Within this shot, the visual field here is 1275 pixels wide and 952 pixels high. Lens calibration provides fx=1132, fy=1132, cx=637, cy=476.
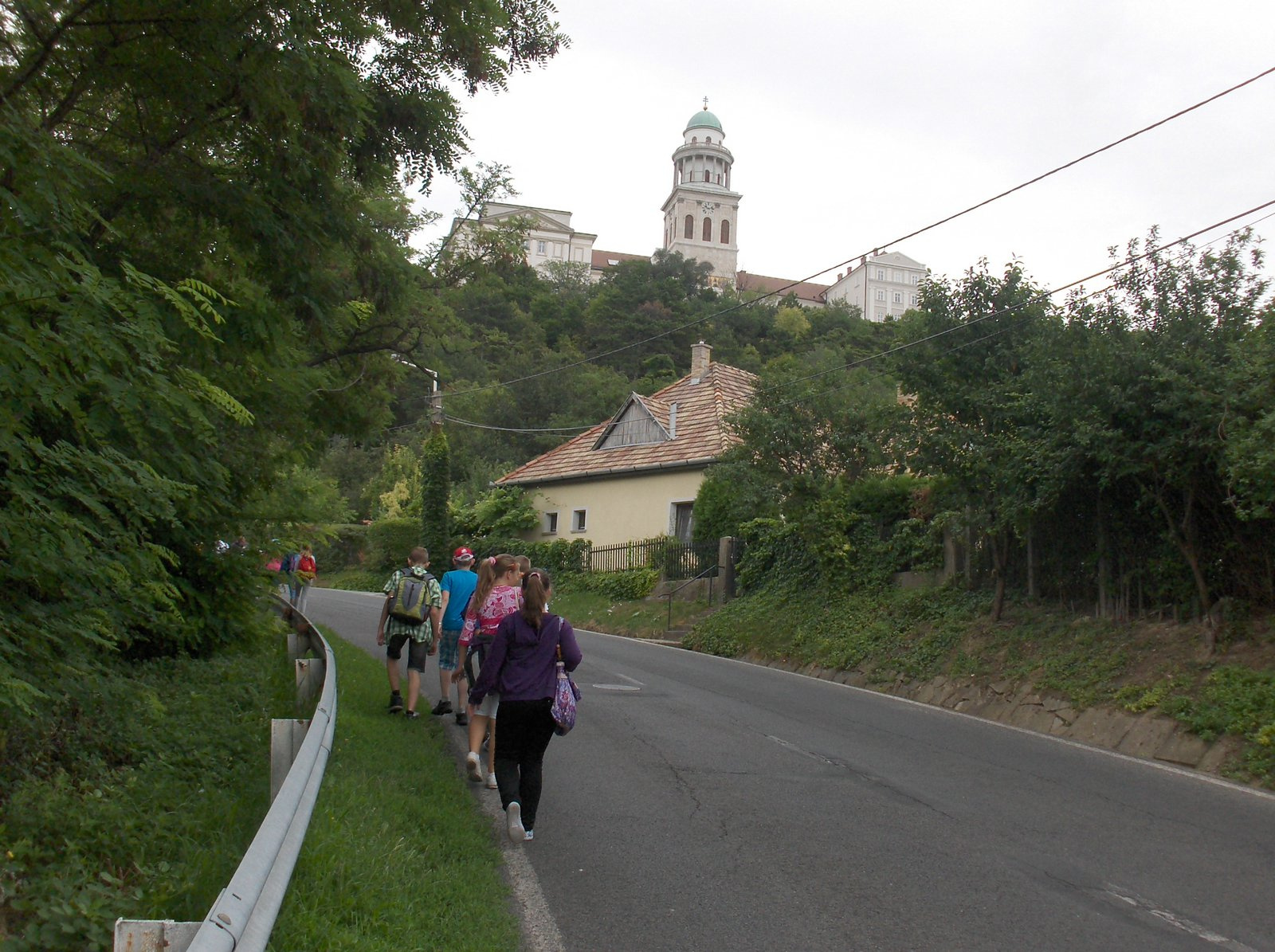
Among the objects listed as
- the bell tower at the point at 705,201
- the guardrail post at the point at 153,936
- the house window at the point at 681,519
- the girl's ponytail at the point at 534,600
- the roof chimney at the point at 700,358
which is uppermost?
the bell tower at the point at 705,201

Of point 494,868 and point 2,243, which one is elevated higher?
point 2,243

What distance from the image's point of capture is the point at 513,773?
707cm

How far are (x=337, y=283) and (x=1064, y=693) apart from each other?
938 cm

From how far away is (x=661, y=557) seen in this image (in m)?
29.8

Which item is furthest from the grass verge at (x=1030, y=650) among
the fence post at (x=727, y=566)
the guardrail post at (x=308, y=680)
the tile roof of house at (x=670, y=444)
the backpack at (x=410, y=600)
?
the tile roof of house at (x=670, y=444)

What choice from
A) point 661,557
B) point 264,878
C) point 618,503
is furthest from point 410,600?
point 618,503

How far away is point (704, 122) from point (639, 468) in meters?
111

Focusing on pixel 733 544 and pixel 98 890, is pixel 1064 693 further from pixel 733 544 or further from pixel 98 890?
pixel 733 544

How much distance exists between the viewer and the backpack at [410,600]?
10891 millimetres

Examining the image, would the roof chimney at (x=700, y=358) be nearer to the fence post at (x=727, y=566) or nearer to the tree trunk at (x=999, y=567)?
the fence post at (x=727, y=566)

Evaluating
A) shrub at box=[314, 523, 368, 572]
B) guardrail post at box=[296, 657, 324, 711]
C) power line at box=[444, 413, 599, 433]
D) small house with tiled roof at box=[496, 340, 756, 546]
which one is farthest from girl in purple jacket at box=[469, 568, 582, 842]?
shrub at box=[314, 523, 368, 572]

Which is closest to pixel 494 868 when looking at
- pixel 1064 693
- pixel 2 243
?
pixel 2 243

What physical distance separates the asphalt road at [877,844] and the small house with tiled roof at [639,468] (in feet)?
67.7

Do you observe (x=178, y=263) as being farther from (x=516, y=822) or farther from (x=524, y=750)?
(x=516, y=822)
